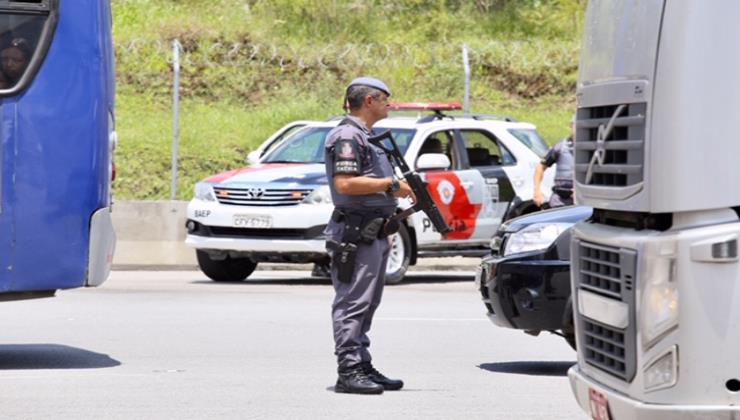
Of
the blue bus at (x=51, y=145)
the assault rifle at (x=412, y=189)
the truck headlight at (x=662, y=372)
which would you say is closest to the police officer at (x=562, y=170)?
the blue bus at (x=51, y=145)

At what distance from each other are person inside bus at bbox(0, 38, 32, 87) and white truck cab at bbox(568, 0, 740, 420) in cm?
526

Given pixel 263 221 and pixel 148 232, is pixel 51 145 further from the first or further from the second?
pixel 148 232

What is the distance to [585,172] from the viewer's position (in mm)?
6047

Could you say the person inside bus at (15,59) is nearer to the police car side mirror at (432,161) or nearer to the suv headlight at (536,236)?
the suv headlight at (536,236)

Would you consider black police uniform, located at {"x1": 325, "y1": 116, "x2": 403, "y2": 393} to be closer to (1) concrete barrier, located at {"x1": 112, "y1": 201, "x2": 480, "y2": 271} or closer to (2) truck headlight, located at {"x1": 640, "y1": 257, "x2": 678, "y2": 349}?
(2) truck headlight, located at {"x1": 640, "y1": 257, "x2": 678, "y2": 349}

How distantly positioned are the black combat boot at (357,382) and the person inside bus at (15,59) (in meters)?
2.70

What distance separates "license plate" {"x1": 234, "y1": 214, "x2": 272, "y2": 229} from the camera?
16.9 m

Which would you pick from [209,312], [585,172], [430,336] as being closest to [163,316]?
[209,312]

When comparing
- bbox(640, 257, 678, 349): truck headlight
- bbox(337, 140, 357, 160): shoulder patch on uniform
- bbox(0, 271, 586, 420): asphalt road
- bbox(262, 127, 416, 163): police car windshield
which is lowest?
bbox(0, 271, 586, 420): asphalt road

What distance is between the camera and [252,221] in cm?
1695

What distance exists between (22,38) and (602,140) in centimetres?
540

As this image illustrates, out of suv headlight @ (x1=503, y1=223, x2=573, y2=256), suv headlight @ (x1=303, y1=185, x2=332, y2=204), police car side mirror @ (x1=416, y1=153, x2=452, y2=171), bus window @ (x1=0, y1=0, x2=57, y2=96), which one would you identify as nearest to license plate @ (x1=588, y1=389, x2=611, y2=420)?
suv headlight @ (x1=503, y1=223, x2=573, y2=256)

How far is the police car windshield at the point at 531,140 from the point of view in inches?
760

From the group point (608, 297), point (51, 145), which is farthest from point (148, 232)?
point (608, 297)
